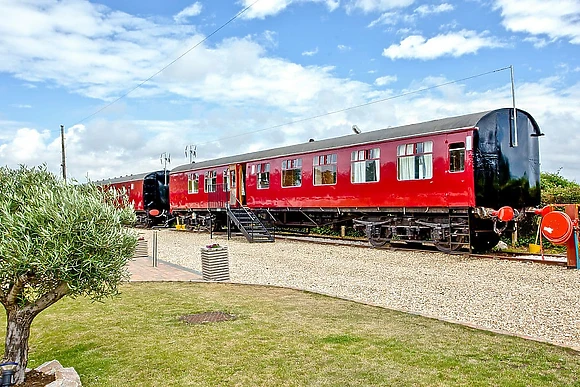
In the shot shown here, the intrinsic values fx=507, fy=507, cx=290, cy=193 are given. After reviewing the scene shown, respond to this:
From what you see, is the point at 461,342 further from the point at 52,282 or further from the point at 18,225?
the point at 18,225

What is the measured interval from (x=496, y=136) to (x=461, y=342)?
8.96m

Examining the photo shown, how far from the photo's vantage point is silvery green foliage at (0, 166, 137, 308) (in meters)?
3.41

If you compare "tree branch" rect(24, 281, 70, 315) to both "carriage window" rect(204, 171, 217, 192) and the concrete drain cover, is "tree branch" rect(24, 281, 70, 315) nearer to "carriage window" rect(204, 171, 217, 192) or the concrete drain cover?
the concrete drain cover

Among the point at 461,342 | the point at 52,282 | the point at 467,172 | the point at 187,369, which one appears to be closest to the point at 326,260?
the point at 467,172

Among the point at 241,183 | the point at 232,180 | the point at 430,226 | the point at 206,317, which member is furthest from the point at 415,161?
the point at 232,180

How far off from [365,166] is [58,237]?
12.4m

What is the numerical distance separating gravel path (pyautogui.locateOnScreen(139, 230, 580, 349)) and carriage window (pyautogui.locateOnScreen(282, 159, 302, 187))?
160 inches

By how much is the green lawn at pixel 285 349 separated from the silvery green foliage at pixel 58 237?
99 centimetres

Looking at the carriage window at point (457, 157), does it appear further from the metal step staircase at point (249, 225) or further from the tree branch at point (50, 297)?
the tree branch at point (50, 297)

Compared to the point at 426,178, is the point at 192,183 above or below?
above

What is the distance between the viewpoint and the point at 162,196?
107 ft

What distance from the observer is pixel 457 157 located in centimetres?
1256

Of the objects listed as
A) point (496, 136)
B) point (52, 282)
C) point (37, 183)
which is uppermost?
point (496, 136)

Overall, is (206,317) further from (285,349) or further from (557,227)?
(557,227)
